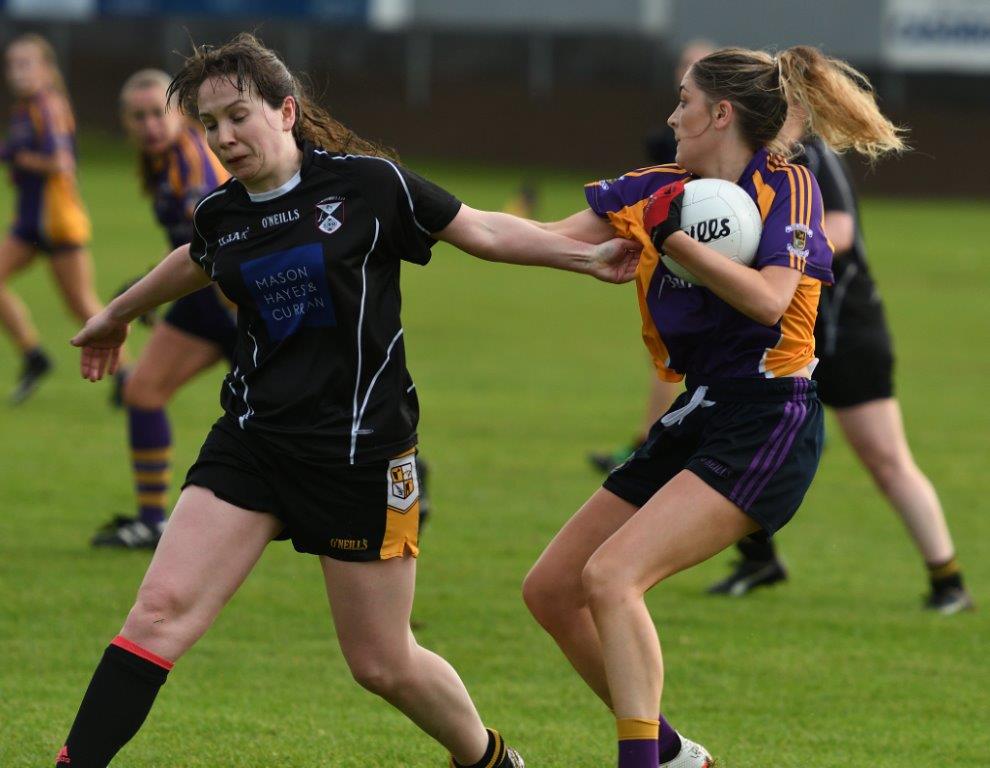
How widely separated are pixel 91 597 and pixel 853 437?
3.33 m

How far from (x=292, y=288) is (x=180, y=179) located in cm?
362

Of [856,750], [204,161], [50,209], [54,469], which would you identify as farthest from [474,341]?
[856,750]

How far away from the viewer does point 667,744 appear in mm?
4711

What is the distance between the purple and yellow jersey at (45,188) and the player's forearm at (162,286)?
743cm

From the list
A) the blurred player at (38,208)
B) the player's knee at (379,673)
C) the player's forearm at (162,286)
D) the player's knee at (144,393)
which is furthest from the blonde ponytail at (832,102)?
the blurred player at (38,208)

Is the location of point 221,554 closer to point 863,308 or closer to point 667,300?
point 667,300

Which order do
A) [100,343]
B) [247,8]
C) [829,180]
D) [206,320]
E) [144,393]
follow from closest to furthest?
[100,343]
[829,180]
[206,320]
[144,393]
[247,8]

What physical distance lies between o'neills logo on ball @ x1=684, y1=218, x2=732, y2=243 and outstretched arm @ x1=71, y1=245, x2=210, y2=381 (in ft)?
4.51

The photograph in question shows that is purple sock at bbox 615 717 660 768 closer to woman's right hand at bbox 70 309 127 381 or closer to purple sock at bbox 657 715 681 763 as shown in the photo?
purple sock at bbox 657 715 681 763

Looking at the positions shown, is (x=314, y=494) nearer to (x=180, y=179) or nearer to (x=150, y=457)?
(x=150, y=457)

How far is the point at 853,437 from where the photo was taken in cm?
718

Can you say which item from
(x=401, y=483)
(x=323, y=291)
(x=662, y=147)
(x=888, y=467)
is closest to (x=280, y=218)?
(x=323, y=291)

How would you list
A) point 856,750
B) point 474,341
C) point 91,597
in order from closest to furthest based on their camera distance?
point 856,750 < point 91,597 < point 474,341

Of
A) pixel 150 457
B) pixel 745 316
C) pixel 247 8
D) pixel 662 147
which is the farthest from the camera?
pixel 247 8
